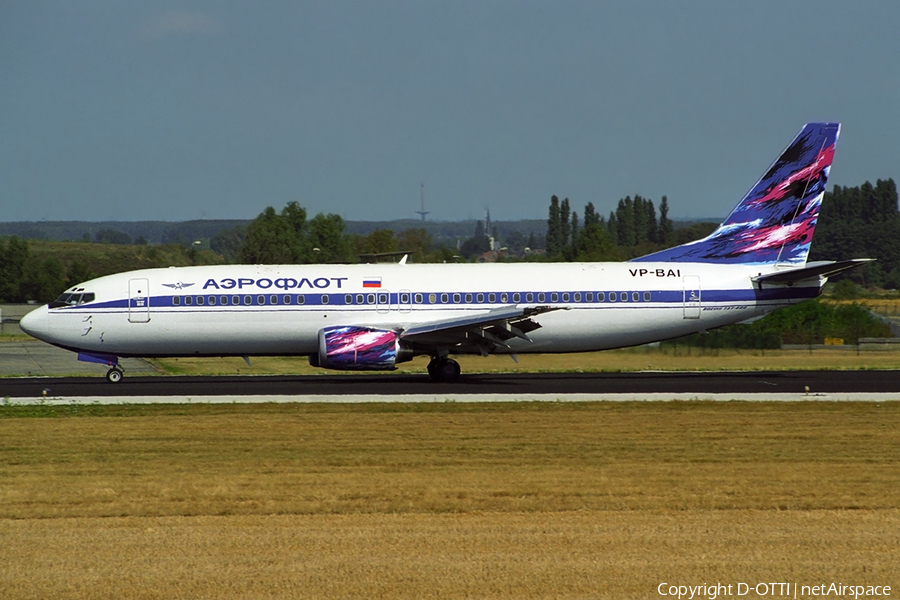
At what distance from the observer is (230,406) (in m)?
25.3

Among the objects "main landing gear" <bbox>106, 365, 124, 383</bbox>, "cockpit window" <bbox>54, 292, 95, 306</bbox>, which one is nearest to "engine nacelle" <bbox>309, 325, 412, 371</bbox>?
"main landing gear" <bbox>106, 365, 124, 383</bbox>

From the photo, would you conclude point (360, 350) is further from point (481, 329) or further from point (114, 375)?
point (114, 375)

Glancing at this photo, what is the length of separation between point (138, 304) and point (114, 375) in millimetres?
2526

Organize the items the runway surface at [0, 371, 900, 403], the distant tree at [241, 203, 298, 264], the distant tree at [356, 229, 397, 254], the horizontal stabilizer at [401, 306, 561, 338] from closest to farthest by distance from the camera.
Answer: the runway surface at [0, 371, 900, 403], the horizontal stabilizer at [401, 306, 561, 338], the distant tree at [241, 203, 298, 264], the distant tree at [356, 229, 397, 254]

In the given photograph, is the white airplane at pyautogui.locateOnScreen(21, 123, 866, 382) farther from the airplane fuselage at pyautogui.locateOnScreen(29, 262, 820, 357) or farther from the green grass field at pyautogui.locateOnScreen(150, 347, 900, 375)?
the green grass field at pyautogui.locateOnScreen(150, 347, 900, 375)

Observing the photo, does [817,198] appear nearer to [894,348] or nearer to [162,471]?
[894,348]

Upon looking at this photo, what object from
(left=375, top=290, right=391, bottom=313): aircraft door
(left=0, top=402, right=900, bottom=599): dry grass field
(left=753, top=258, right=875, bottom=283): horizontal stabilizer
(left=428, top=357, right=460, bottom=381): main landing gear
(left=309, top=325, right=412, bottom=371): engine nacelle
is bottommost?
(left=0, top=402, right=900, bottom=599): dry grass field

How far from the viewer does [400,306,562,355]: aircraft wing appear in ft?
98.6

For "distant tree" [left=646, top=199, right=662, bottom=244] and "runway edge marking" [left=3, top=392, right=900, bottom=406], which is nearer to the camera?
"runway edge marking" [left=3, top=392, right=900, bottom=406]

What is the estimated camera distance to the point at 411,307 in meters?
31.7

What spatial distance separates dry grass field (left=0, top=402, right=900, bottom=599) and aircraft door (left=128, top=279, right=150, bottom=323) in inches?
330

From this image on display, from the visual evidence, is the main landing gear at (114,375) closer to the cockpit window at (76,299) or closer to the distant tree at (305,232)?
the cockpit window at (76,299)

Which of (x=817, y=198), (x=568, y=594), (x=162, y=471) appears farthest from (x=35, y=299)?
(x=568, y=594)

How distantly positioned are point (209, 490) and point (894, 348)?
1444 inches
